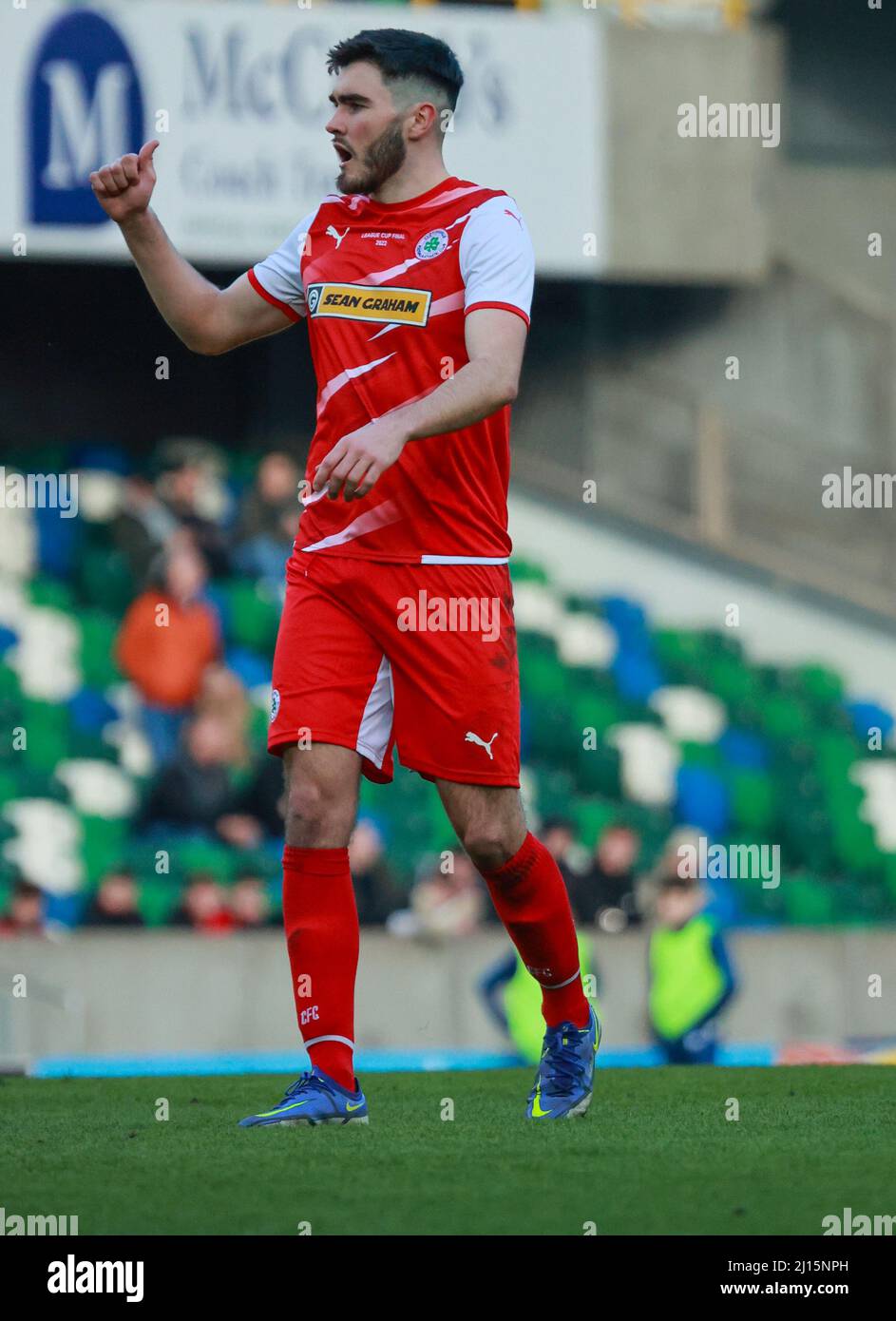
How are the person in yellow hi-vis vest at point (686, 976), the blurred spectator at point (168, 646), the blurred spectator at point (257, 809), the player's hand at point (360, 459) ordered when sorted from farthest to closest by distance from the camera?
the blurred spectator at point (168, 646)
the blurred spectator at point (257, 809)
the person in yellow hi-vis vest at point (686, 976)
the player's hand at point (360, 459)

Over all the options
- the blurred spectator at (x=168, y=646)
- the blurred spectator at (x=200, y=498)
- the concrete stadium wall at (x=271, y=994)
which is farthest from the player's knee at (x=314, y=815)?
the blurred spectator at (x=200, y=498)

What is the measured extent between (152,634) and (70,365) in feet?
11.4

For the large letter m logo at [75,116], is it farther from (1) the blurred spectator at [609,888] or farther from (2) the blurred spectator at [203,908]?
(1) the blurred spectator at [609,888]

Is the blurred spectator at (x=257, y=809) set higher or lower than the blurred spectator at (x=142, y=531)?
lower

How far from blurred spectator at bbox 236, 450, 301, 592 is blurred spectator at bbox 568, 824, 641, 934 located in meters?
2.70

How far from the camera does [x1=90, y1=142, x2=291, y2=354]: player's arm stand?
4.64m

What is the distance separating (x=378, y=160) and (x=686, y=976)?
18.4 feet

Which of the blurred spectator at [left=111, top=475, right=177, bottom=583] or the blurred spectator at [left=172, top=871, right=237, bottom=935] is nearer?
the blurred spectator at [left=172, top=871, right=237, bottom=935]

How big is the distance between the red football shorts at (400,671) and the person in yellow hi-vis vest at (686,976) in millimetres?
5134

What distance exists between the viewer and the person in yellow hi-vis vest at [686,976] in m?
9.41

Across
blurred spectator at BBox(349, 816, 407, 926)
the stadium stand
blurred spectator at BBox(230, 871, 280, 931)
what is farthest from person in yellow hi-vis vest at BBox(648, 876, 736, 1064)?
blurred spectator at BBox(230, 871, 280, 931)

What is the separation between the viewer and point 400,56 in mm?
4535

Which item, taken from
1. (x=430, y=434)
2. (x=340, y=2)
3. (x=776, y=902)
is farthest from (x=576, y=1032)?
(x=340, y=2)

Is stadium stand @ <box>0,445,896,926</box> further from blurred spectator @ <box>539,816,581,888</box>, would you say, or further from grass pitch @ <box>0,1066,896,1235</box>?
grass pitch @ <box>0,1066,896,1235</box>
